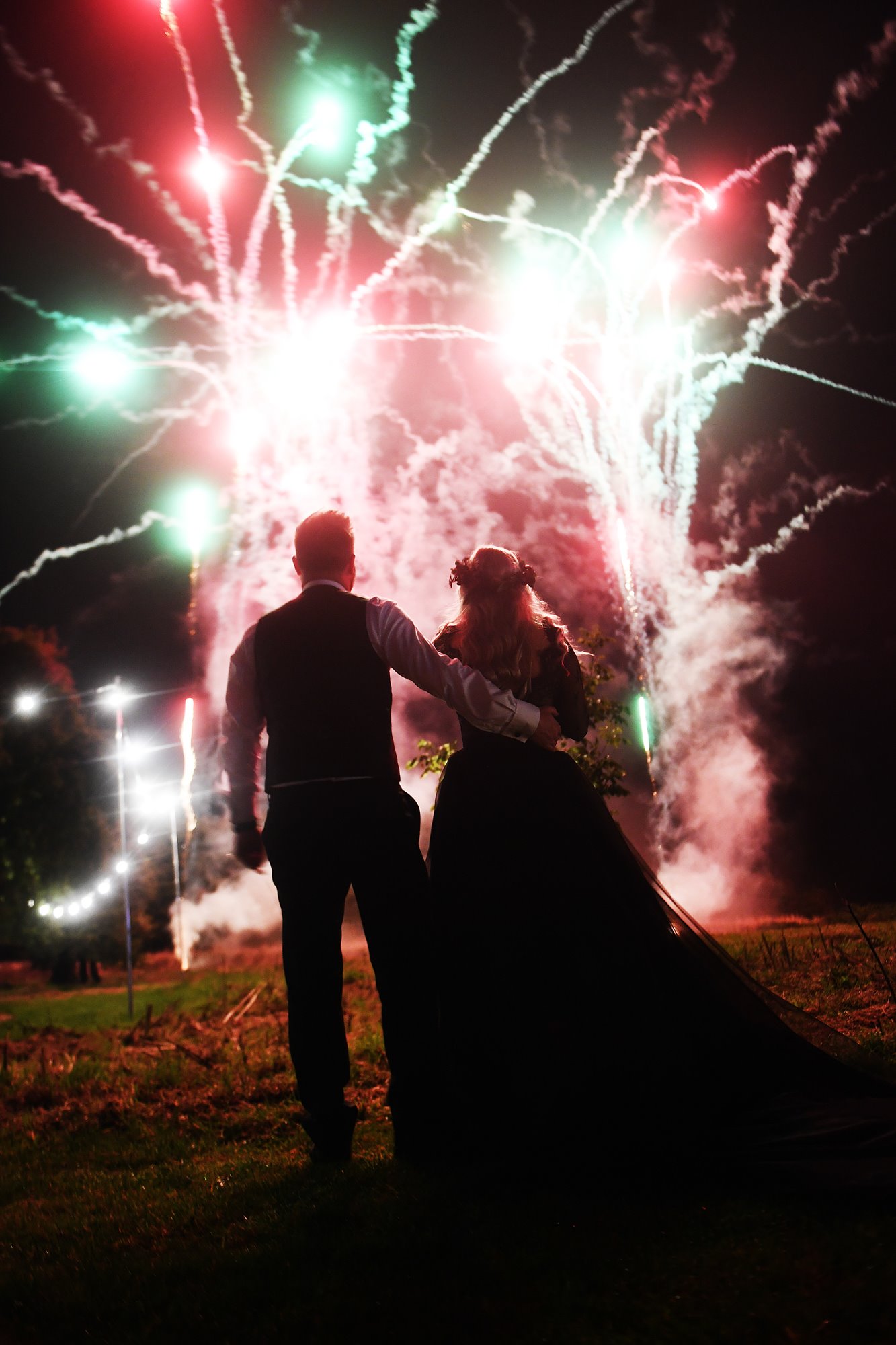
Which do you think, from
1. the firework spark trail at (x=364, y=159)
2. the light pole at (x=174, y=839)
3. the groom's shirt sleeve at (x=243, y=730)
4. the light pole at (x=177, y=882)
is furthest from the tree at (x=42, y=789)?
the groom's shirt sleeve at (x=243, y=730)

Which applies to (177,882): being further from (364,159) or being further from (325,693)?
(325,693)

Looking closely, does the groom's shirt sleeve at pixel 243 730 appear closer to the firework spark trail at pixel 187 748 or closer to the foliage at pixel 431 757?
the foliage at pixel 431 757

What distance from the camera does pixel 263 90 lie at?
44.7ft

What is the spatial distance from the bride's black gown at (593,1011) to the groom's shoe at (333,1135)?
56 centimetres

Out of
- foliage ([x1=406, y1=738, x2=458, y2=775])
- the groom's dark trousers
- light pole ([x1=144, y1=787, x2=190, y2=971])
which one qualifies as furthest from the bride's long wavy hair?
light pole ([x1=144, y1=787, x2=190, y2=971])

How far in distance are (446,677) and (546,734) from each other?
1.67ft

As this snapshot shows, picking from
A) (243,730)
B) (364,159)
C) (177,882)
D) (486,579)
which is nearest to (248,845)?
(243,730)

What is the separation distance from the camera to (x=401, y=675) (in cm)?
351

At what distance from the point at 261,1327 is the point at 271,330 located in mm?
17766

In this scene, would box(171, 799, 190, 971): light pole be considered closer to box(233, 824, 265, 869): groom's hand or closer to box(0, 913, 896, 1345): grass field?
box(0, 913, 896, 1345): grass field

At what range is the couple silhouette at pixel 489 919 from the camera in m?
2.86

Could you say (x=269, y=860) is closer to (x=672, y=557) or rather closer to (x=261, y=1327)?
(x=261, y=1327)

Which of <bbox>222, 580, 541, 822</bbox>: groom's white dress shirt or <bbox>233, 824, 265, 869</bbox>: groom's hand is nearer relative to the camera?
<bbox>222, 580, 541, 822</bbox>: groom's white dress shirt

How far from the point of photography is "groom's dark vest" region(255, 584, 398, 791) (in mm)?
3482
